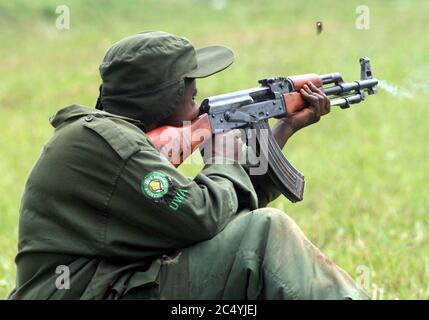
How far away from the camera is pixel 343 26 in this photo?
19.8 m

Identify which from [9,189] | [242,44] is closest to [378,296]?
[9,189]

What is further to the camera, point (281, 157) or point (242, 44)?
point (242, 44)

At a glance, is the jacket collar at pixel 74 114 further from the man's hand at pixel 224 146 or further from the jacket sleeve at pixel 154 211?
the man's hand at pixel 224 146

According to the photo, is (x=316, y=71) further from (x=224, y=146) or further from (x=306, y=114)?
(x=224, y=146)

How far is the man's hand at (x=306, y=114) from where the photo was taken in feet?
12.8

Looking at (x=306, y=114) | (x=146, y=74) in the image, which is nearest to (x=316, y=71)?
(x=306, y=114)

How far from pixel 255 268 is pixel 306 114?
111cm

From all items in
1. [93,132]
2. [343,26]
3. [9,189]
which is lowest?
[343,26]

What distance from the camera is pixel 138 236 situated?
3057 mm

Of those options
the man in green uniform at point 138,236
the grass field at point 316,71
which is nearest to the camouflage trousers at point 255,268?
the man in green uniform at point 138,236

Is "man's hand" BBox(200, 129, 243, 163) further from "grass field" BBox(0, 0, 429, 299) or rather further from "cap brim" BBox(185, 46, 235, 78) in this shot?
"grass field" BBox(0, 0, 429, 299)

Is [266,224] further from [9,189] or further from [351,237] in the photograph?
[9,189]

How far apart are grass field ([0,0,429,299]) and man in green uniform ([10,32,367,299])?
1392 mm

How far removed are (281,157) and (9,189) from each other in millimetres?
4908
